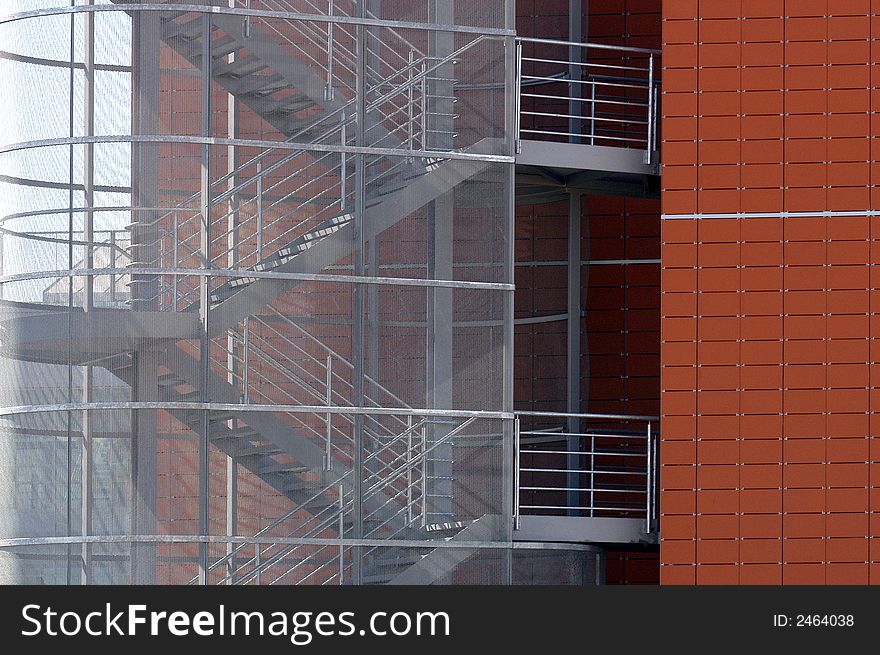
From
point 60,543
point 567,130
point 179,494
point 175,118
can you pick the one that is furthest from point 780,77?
point 60,543

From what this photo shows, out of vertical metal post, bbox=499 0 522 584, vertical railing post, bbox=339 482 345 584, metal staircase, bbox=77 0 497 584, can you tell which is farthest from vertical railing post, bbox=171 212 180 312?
vertical metal post, bbox=499 0 522 584

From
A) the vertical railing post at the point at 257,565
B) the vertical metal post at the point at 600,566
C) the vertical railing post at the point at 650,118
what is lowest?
the vertical metal post at the point at 600,566

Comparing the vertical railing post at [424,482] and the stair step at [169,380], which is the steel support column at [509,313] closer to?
the vertical railing post at [424,482]

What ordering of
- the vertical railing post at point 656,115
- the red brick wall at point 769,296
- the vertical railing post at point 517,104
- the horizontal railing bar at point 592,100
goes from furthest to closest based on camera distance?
the horizontal railing bar at point 592,100, the vertical railing post at point 656,115, the vertical railing post at point 517,104, the red brick wall at point 769,296

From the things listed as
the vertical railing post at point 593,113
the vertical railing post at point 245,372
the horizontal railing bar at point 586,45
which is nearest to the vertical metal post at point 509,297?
the horizontal railing bar at point 586,45

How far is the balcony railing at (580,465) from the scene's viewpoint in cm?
1880

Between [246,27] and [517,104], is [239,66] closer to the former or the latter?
[246,27]

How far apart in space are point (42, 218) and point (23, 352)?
4.18 ft

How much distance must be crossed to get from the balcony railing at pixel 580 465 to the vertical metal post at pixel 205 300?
11.7ft

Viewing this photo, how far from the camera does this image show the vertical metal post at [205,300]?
16.3 m

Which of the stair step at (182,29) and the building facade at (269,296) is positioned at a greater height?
the stair step at (182,29)

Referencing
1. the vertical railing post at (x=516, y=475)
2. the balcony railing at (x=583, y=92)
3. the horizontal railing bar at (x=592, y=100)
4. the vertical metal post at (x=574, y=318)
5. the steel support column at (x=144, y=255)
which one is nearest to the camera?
the steel support column at (x=144, y=255)

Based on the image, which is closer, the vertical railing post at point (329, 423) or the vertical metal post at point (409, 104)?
the vertical railing post at point (329, 423)

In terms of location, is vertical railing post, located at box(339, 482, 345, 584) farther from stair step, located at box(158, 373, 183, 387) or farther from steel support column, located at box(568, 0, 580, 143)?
steel support column, located at box(568, 0, 580, 143)
